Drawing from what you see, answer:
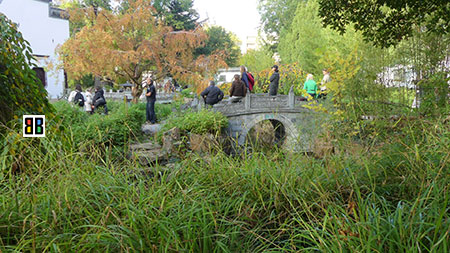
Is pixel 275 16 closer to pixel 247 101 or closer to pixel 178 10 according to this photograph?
pixel 178 10

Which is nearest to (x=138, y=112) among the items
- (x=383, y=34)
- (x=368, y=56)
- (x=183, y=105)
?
(x=183, y=105)

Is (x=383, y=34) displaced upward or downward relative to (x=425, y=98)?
upward

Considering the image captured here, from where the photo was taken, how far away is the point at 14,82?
3322 mm

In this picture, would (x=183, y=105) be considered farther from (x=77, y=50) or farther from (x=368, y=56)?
(x=368, y=56)

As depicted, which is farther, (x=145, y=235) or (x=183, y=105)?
(x=183, y=105)

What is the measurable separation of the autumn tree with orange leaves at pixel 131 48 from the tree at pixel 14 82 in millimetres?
8247

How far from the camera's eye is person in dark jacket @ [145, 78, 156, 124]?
37.4 feet

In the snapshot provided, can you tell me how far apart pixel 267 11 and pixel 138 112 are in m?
23.0

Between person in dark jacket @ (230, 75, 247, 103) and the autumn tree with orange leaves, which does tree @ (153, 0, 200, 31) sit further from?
person in dark jacket @ (230, 75, 247, 103)

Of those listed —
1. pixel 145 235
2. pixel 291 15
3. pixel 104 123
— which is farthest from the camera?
pixel 291 15

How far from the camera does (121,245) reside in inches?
71.0

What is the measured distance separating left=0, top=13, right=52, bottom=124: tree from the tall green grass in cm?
37

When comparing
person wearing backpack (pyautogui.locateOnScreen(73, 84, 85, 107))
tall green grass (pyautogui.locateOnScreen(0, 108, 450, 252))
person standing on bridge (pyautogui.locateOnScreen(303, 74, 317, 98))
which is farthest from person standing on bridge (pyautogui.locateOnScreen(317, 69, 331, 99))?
person wearing backpack (pyautogui.locateOnScreen(73, 84, 85, 107))

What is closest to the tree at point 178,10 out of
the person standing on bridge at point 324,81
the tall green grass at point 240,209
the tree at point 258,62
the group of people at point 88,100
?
the tree at point 258,62
